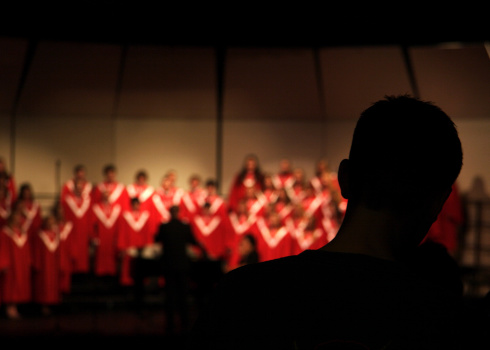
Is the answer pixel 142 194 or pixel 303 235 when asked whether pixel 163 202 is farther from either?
pixel 303 235

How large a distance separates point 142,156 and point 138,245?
252cm

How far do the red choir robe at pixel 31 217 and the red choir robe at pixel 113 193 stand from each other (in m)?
1.03

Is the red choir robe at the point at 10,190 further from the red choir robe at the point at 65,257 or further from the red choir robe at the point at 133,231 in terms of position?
the red choir robe at the point at 133,231

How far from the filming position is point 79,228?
10.8 meters

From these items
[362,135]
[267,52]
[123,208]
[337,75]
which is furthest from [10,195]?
[362,135]

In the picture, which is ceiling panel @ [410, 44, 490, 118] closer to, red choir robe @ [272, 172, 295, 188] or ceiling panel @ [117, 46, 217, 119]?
red choir robe @ [272, 172, 295, 188]

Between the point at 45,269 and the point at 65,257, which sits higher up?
the point at 65,257

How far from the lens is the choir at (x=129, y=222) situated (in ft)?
32.4

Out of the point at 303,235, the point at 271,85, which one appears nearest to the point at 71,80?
the point at 271,85

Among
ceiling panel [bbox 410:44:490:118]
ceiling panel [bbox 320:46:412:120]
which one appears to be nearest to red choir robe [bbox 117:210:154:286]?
ceiling panel [bbox 320:46:412:120]

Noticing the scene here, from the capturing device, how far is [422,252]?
1.88 meters

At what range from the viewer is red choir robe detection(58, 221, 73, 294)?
10.1 metres

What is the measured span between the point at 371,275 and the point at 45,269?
9.67 metres

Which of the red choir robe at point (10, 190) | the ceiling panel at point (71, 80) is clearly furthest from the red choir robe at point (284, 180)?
the red choir robe at point (10, 190)
